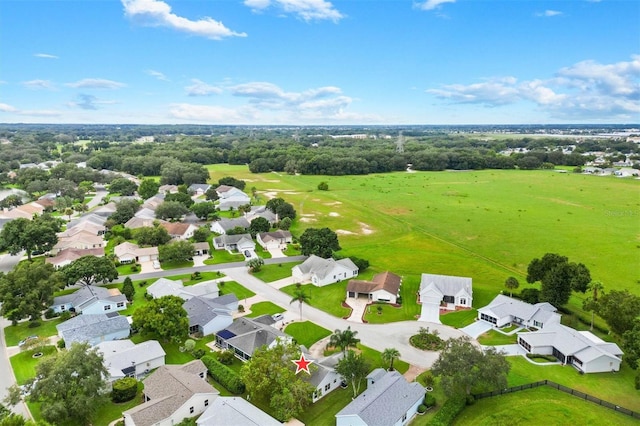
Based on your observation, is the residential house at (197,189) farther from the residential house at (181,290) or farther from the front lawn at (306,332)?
the front lawn at (306,332)

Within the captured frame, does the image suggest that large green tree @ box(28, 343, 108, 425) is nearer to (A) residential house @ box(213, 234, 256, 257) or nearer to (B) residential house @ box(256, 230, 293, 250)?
(A) residential house @ box(213, 234, 256, 257)

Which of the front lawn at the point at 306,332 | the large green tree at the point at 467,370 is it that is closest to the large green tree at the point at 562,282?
the large green tree at the point at 467,370

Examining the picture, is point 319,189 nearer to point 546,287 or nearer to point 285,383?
point 546,287

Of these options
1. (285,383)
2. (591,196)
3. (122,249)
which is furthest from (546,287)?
(591,196)

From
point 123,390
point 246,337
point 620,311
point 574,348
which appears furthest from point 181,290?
point 620,311

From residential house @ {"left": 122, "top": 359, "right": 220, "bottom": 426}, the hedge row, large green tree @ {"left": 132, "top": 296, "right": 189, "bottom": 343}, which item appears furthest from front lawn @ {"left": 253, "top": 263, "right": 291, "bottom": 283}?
residential house @ {"left": 122, "top": 359, "right": 220, "bottom": 426}
